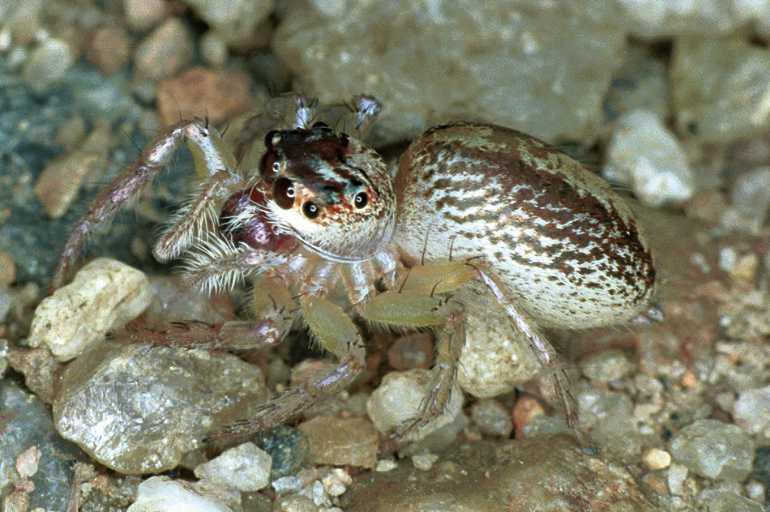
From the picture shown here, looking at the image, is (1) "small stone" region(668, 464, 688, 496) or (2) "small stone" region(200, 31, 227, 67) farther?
(2) "small stone" region(200, 31, 227, 67)

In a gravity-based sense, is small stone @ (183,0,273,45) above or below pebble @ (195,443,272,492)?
above

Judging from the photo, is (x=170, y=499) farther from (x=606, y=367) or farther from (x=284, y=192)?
(x=606, y=367)

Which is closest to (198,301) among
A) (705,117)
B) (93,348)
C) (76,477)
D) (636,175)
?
(93,348)

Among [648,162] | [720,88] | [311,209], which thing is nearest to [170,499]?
[311,209]

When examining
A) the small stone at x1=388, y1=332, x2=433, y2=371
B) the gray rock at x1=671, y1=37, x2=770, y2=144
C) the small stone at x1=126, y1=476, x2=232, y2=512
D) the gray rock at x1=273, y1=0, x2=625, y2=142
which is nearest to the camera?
the small stone at x1=126, y1=476, x2=232, y2=512

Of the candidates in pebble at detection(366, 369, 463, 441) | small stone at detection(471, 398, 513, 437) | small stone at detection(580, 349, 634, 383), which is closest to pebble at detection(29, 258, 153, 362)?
pebble at detection(366, 369, 463, 441)

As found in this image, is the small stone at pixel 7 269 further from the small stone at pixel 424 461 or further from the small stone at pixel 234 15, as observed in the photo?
the small stone at pixel 424 461

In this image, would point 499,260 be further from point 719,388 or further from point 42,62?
point 42,62

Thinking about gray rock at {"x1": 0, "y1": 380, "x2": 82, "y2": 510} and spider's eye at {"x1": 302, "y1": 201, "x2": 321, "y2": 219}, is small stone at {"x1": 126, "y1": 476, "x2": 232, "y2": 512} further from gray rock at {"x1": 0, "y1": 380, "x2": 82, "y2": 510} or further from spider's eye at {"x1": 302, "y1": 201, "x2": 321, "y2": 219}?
spider's eye at {"x1": 302, "y1": 201, "x2": 321, "y2": 219}
